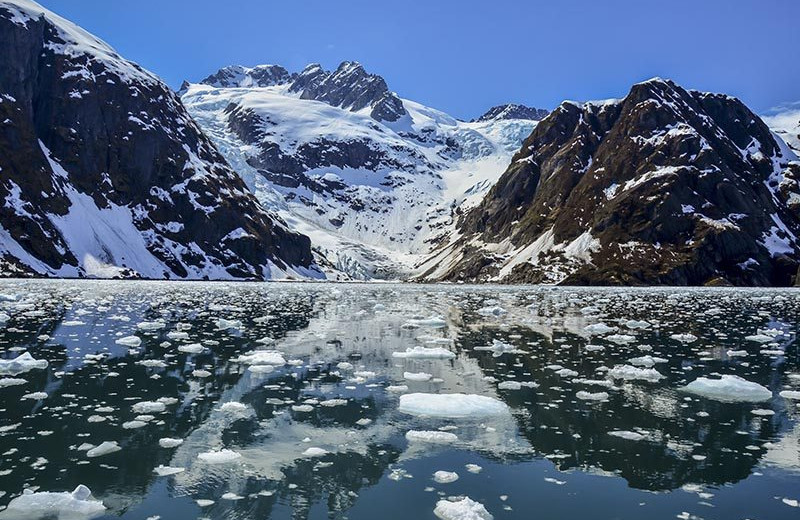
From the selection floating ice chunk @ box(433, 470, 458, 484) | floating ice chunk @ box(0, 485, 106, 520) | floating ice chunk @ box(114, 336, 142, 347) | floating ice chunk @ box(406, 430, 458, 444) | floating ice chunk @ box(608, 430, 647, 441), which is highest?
floating ice chunk @ box(608, 430, 647, 441)

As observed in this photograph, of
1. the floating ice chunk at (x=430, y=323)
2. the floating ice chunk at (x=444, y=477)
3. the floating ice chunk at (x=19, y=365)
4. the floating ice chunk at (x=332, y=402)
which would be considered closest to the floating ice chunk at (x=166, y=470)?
the floating ice chunk at (x=444, y=477)

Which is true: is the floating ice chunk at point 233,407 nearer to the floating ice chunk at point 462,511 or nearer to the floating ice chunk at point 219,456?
the floating ice chunk at point 219,456

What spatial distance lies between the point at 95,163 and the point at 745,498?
216610mm

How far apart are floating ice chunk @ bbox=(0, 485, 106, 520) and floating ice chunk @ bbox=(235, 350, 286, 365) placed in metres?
12.1

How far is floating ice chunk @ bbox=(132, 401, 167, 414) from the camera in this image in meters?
14.0

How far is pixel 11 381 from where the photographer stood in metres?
16.7

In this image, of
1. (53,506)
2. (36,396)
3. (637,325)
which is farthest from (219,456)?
(637,325)

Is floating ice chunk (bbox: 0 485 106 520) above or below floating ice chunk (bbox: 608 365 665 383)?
below

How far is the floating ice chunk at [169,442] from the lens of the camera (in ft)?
37.6

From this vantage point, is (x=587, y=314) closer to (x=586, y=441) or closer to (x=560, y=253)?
(x=586, y=441)

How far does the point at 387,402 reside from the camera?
51.4 feet

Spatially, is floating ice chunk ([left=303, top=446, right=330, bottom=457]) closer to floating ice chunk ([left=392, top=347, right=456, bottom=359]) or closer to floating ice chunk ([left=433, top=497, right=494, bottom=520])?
floating ice chunk ([left=433, top=497, right=494, bottom=520])

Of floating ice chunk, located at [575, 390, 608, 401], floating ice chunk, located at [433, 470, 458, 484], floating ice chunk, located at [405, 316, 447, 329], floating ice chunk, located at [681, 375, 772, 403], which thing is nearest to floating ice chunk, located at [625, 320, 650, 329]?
floating ice chunk, located at [405, 316, 447, 329]

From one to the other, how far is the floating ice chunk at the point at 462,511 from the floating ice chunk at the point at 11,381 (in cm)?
1459
